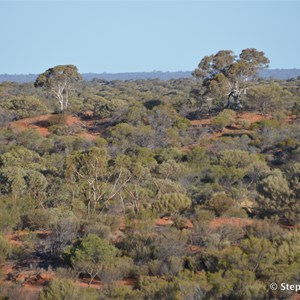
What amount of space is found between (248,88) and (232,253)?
30.8 meters

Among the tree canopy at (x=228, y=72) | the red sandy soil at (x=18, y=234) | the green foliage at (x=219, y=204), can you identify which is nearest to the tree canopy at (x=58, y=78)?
the tree canopy at (x=228, y=72)

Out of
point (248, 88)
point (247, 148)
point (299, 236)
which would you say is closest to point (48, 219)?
point (299, 236)

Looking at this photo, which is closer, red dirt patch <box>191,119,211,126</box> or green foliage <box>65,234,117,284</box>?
green foliage <box>65,234,117,284</box>

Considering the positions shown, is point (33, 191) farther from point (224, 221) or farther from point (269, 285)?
point (269, 285)

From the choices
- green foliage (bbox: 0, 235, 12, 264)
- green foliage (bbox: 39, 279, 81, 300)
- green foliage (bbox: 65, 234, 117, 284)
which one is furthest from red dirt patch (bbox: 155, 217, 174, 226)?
green foliage (bbox: 39, 279, 81, 300)

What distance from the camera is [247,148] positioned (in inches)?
1134

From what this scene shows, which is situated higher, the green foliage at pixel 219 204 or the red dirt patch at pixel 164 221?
the green foliage at pixel 219 204

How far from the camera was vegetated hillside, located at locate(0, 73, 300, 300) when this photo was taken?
35.9ft

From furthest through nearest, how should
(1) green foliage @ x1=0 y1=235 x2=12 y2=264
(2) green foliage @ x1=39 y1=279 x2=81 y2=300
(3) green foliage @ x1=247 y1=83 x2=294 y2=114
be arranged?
(3) green foliage @ x1=247 y1=83 x2=294 y2=114 < (1) green foliage @ x1=0 y1=235 x2=12 y2=264 < (2) green foliage @ x1=39 y1=279 x2=81 y2=300

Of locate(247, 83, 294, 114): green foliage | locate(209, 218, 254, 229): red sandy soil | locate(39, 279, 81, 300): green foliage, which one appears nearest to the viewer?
locate(39, 279, 81, 300): green foliage

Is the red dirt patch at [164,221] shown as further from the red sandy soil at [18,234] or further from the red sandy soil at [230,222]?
the red sandy soil at [18,234]

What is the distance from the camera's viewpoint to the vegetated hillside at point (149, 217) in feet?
35.9

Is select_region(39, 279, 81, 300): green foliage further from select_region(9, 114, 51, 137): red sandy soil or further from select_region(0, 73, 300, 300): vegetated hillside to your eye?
select_region(9, 114, 51, 137): red sandy soil

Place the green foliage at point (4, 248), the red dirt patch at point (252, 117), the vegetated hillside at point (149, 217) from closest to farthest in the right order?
1. the vegetated hillside at point (149, 217)
2. the green foliage at point (4, 248)
3. the red dirt patch at point (252, 117)
